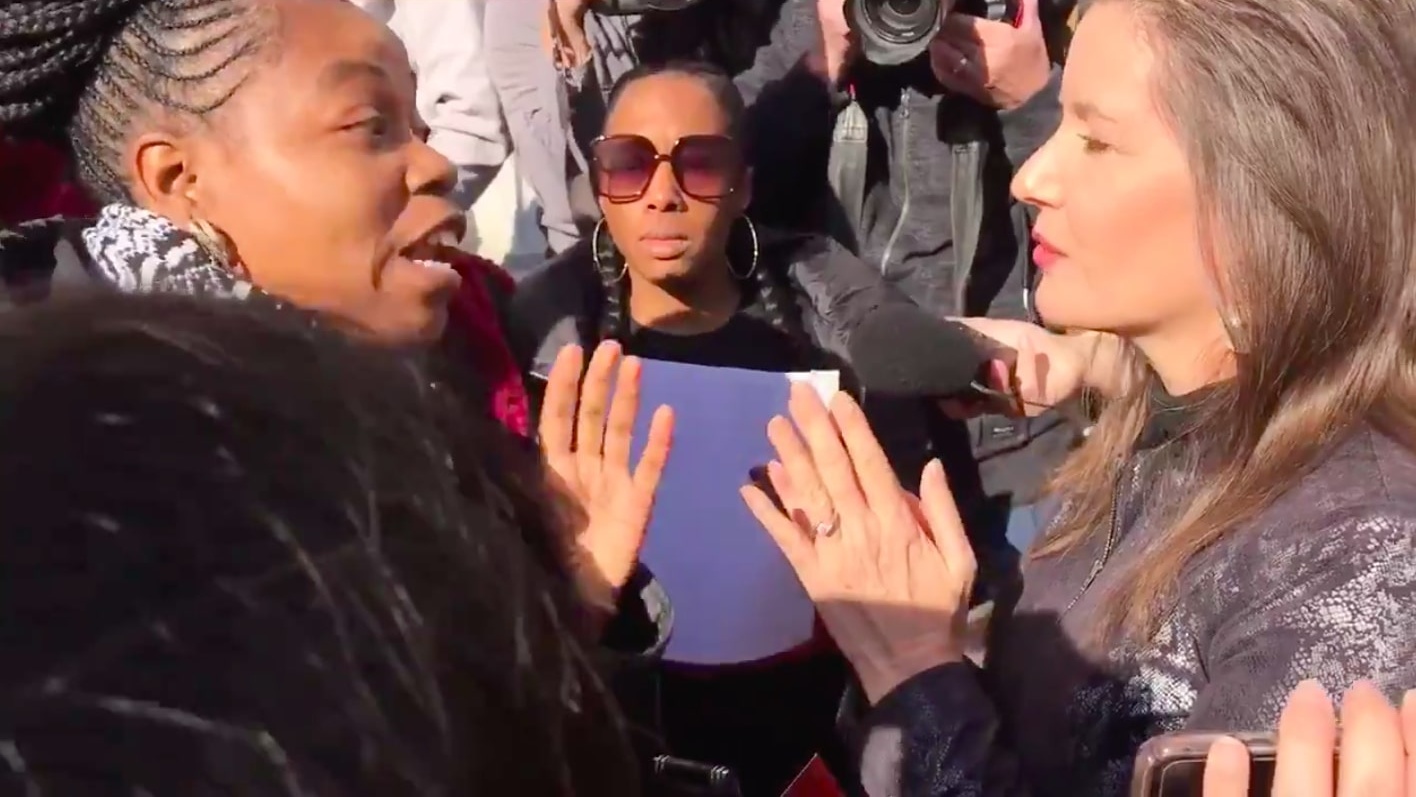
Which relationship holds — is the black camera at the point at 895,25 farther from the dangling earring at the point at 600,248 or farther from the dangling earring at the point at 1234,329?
the dangling earring at the point at 1234,329

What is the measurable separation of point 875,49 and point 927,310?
396mm

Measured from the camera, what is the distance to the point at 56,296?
55cm

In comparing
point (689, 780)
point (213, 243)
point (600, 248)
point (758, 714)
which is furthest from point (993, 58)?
point (689, 780)

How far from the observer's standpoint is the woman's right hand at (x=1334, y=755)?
Answer: 62cm

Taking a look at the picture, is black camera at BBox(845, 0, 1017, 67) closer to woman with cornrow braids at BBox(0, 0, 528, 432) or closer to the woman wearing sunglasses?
the woman wearing sunglasses

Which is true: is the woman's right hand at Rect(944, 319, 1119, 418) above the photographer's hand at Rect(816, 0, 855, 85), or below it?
below

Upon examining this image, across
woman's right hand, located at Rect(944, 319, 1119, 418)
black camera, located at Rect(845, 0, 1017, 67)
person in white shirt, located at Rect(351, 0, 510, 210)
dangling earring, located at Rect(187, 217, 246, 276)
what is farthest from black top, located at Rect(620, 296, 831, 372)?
dangling earring, located at Rect(187, 217, 246, 276)

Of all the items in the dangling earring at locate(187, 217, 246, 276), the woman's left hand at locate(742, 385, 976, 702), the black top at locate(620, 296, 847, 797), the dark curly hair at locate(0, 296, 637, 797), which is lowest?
the black top at locate(620, 296, 847, 797)

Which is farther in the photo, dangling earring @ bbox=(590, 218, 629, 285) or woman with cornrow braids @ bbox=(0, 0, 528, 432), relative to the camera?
dangling earring @ bbox=(590, 218, 629, 285)

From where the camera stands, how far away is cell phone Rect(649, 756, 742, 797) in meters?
0.79

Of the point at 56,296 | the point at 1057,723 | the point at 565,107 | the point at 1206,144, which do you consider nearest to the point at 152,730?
the point at 56,296

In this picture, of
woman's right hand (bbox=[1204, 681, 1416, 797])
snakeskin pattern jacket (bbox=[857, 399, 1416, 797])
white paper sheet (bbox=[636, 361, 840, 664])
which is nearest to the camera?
woman's right hand (bbox=[1204, 681, 1416, 797])

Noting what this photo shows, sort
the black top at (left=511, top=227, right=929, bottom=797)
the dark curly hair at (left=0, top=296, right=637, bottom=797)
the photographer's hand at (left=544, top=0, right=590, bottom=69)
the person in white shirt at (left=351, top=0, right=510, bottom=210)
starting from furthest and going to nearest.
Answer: the person in white shirt at (left=351, top=0, right=510, bottom=210)
the photographer's hand at (left=544, top=0, right=590, bottom=69)
the black top at (left=511, top=227, right=929, bottom=797)
the dark curly hair at (left=0, top=296, right=637, bottom=797)

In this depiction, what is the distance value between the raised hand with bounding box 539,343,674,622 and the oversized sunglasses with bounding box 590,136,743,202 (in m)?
0.83
